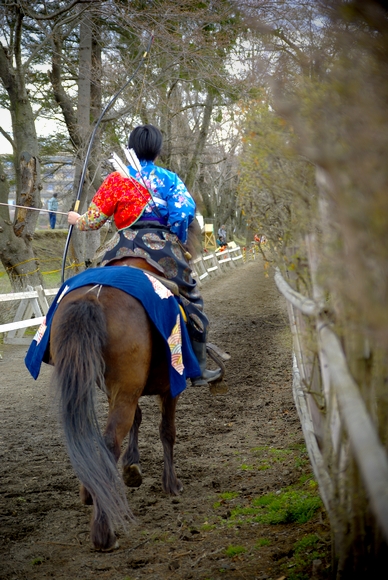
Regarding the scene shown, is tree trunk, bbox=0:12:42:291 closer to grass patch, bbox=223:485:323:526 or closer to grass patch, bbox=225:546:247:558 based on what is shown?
grass patch, bbox=223:485:323:526

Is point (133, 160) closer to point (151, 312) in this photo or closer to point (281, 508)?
point (151, 312)

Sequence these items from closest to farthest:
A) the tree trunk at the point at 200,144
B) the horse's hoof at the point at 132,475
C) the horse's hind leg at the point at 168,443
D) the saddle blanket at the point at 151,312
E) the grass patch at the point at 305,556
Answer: the grass patch at the point at 305,556 < the saddle blanket at the point at 151,312 < the horse's hoof at the point at 132,475 < the horse's hind leg at the point at 168,443 < the tree trunk at the point at 200,144

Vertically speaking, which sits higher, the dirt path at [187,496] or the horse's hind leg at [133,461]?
the horse's hind leg at [133,461]

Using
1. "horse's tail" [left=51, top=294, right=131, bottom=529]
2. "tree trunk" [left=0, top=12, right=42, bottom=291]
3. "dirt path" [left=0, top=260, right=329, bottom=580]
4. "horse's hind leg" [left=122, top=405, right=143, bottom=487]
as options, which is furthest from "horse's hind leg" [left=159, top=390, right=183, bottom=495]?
"tree trunk" [left=0, top=12, right=42, bottom=291]

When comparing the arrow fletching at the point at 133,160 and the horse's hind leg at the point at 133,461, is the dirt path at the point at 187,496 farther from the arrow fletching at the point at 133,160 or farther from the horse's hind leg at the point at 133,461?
the arrow fletching at the point at 133,160

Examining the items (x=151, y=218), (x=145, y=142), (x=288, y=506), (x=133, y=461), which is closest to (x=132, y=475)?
(x=133, y=461)

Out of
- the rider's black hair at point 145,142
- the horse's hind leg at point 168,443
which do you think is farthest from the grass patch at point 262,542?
the rider's black hair at point 145,142

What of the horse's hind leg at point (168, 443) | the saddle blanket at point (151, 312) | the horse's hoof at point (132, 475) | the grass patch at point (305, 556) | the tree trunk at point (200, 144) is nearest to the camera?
the grass patch at point (305, 556)

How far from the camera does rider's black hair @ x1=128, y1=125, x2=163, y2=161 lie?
14.9 feet

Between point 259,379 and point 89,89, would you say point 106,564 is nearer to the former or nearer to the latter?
point 259,379

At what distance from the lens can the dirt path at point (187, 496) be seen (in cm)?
305

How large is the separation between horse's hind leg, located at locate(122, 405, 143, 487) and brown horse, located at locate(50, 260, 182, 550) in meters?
0.53

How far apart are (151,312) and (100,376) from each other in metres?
0.52

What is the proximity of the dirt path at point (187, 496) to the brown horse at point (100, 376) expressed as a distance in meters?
0.28
